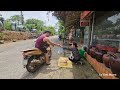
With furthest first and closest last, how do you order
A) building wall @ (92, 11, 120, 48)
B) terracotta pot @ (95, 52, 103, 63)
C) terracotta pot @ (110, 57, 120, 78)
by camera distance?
building wall @ (92, 11, 120, 48) < terracotta pot @ (95, 52, 103, 63) < terracotta pot @ (110, 57, 120, 78)

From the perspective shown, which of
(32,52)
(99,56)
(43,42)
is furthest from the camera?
(43,42)

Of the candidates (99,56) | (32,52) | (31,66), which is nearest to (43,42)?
(32,52)

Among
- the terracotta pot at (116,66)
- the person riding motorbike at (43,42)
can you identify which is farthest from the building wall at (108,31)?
the person riding motorbike at (43,42)

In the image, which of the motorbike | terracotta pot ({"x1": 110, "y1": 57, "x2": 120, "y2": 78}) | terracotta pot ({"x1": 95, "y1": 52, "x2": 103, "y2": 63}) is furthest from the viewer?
terracotta pot ({"x1": 95, "y1": 52, "x2": 103, "y2": 63})

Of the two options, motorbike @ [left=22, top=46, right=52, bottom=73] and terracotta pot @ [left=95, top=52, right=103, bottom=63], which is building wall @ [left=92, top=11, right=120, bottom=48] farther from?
motorbike @ [left=22, top=46, right=52, bottom=73]

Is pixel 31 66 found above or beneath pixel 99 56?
beneath

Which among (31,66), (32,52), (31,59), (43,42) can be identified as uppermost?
(43,42)

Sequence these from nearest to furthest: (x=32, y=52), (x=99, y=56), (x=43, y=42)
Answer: (x=32, y=52) < (x=99, y=56) < (x=43, y=42)

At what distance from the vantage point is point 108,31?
515cm

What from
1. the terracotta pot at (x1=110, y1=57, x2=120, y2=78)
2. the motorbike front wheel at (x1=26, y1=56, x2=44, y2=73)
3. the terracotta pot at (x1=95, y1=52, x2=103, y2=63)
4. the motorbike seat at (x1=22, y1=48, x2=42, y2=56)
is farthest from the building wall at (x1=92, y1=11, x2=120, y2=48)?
the motorbike front wheel at (x1=26, y1=56, x2=44, y2=73)

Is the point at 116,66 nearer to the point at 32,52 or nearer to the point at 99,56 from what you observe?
the point at 99,56

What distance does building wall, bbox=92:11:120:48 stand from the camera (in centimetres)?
446
